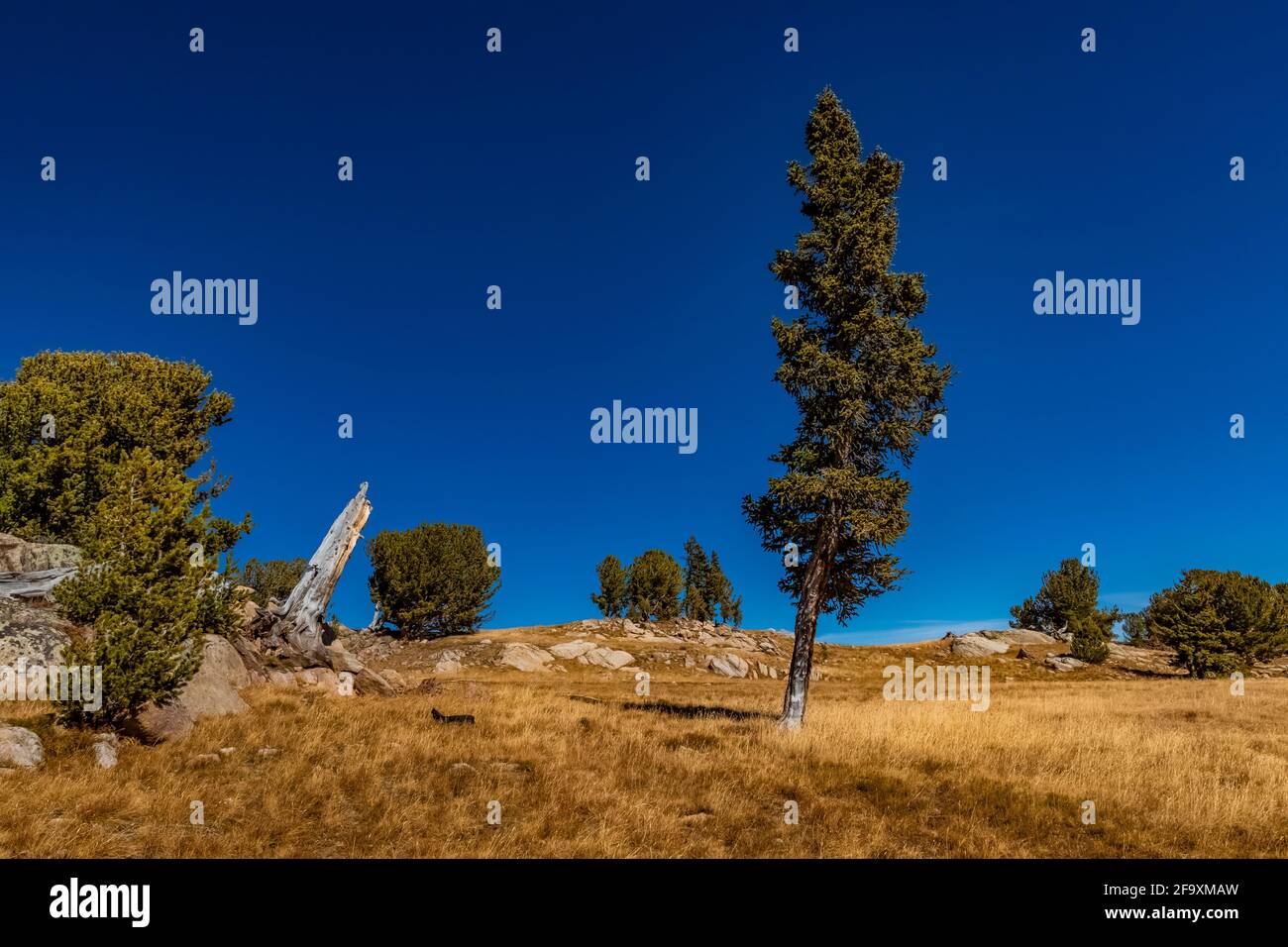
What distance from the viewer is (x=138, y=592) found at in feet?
40.3

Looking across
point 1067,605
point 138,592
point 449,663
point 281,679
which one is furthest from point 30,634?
point 1067,605

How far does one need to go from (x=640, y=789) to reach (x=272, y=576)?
81.3m

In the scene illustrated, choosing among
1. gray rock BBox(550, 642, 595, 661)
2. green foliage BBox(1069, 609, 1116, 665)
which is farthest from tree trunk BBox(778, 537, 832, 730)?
green foliage BBox(1069, 609, 1116, 665)

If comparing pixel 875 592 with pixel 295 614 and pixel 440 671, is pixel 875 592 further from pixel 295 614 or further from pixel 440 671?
pixel 440 671

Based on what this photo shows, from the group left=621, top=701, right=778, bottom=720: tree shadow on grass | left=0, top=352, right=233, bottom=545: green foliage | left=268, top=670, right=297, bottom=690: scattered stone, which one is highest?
left=0, top=352, right=233, bottom=545: green foliage

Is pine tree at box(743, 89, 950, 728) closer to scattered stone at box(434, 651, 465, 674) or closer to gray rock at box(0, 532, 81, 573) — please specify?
gray rock at box(0, 532, 81, 573)

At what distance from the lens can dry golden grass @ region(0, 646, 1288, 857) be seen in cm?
872

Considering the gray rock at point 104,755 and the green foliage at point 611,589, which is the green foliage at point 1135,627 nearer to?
the green foliage at point 611,589

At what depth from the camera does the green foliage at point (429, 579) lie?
61.9m

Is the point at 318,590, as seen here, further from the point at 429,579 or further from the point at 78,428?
the point at 429,579

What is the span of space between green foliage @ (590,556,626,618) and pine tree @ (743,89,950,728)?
62.3 metres

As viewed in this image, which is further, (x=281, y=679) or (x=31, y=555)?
(x=31, y=555)

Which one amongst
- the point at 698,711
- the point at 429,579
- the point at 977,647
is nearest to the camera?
the point at 698,711
